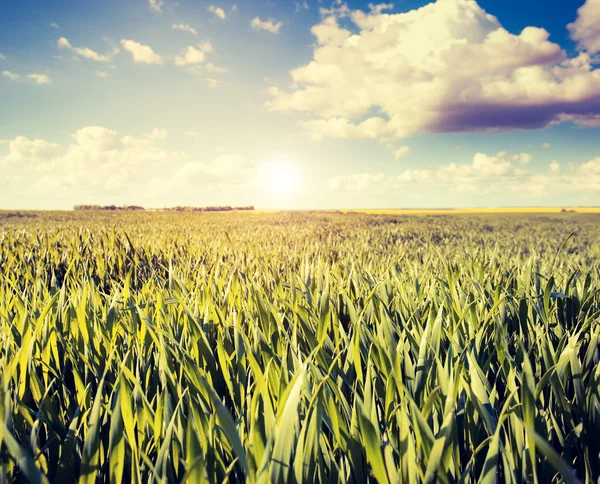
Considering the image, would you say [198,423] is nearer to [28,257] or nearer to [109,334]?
[109,334]

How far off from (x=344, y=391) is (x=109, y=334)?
1.01 meters

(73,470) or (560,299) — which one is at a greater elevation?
(560,299)

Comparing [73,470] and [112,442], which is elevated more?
[112,442]

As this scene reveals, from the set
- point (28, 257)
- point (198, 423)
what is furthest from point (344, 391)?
point (28, 257)

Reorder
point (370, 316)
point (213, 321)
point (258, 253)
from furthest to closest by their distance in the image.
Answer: point (258, 253) → point (370, 316) → point (213, 321)

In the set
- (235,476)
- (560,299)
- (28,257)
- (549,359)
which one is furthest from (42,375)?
(28,257)

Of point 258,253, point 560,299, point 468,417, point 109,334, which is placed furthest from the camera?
point 258,253

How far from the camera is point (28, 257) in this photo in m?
3.85

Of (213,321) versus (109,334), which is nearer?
(109,334)

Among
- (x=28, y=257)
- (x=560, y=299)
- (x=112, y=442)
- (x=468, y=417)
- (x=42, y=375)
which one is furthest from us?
(x=28, y=257)

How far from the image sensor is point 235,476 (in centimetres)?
84

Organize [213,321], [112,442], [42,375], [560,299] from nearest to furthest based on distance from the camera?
[112,442] < [42,375] < [213,321] < [560,299]

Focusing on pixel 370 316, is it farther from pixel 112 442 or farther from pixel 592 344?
pixel 112 442

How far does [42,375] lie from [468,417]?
1.46 metres
